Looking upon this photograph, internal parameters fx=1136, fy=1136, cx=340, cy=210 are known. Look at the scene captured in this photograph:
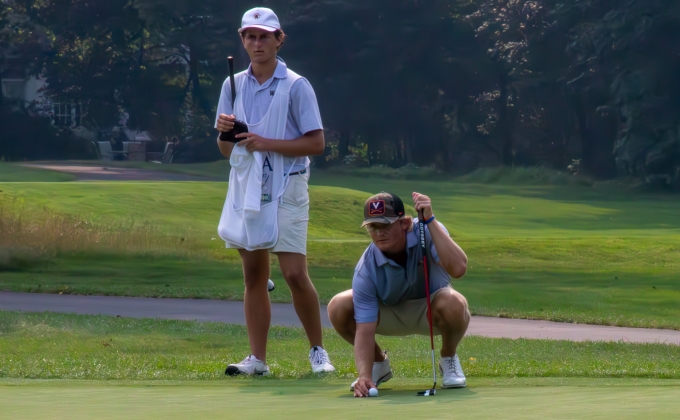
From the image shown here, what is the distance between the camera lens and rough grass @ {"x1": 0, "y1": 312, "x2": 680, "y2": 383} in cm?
707

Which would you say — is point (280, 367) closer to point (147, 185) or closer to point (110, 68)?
point (147, 185)

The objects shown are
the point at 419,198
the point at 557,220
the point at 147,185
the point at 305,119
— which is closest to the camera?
the point at 419,198

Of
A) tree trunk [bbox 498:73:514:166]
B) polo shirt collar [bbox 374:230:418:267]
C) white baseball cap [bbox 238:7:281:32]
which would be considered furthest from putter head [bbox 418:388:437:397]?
tree trunk [bbox 498:73:514:166]

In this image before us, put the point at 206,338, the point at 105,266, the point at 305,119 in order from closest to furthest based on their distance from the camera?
1. the point at 305,119
2. the point at 206,338
3. the point at 105,266

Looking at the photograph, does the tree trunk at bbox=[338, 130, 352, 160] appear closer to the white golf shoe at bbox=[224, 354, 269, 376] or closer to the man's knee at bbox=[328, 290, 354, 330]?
the white golf shoe at bbox=[224, 354, 269, 376]

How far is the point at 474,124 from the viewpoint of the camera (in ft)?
209

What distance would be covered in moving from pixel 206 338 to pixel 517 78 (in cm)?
5039

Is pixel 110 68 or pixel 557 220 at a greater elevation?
pixel 110 68

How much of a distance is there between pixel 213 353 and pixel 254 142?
2.92m

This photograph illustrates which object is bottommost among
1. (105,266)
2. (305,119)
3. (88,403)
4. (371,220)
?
(105,266)

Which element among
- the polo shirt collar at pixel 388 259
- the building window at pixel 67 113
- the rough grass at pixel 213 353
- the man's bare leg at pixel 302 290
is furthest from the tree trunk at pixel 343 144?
the polo shirt collar at pixel 388 259

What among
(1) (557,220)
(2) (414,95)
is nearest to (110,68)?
(2) (414,95)

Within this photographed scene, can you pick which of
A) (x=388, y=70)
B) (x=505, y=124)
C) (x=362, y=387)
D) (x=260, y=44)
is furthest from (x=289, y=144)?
(x=388, y=70)

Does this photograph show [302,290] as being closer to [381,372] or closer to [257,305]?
[257,305]
